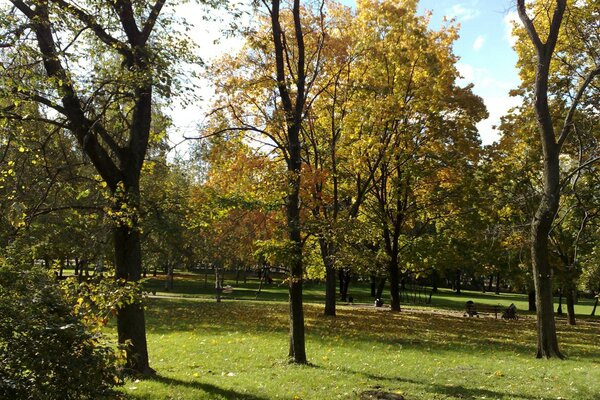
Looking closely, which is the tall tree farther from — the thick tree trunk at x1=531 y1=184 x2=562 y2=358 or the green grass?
the green grass

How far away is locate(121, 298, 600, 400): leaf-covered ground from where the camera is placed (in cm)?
805

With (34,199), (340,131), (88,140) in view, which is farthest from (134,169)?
(340,131)

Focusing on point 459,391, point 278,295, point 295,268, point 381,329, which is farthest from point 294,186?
point 278,295

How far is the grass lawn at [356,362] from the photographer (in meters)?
8.05

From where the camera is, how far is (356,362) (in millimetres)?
11094

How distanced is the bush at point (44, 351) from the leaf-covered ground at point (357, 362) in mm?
2879

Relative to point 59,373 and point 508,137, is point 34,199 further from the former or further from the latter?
point 508,137

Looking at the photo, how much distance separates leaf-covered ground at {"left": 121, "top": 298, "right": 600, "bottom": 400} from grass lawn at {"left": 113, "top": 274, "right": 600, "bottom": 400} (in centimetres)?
2

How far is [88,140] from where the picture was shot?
26.6 ft

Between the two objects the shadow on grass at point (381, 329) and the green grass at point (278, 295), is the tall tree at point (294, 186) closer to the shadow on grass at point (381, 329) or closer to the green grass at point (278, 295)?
the shadow on grass at point (381, 329)

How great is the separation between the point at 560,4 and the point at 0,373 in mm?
13661

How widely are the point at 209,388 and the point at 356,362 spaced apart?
4.28 meters

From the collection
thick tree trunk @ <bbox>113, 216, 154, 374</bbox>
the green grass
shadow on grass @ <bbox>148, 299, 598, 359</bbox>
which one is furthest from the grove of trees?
the green grass

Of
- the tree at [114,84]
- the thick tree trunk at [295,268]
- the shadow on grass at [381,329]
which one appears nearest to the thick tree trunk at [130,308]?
the tree at [114,84]
